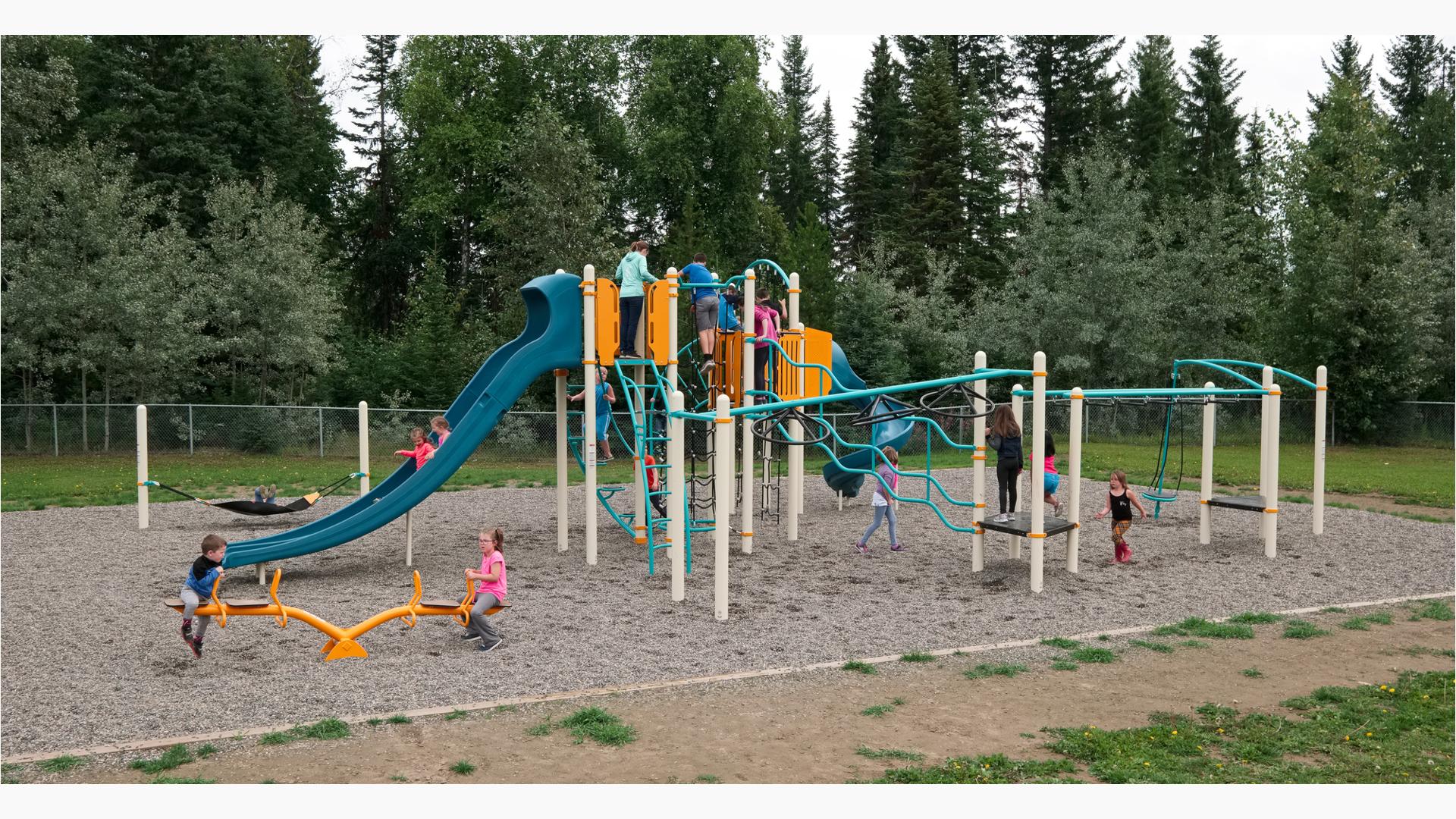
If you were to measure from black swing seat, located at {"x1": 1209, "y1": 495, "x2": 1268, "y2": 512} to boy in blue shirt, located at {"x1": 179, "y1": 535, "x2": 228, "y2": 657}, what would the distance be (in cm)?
1094

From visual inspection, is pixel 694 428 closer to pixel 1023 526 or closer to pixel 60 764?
pixel 1023 526

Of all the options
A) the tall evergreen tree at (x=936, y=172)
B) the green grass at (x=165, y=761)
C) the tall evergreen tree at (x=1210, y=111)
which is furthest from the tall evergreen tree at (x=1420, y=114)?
the green grass at (x=165, y=761)

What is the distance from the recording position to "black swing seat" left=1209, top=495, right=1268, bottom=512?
12.8 metres

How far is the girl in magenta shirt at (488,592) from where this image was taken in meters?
8.39

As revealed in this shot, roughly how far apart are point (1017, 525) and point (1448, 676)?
3.97 m

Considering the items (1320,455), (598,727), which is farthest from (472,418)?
(1320,455)

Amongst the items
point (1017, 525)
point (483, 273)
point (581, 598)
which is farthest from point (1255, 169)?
point (581, 598)

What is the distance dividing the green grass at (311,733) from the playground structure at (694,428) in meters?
3.75

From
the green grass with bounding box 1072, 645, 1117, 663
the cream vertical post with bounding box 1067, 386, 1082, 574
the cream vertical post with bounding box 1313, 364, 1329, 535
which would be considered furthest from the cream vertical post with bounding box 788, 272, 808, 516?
the cream vertical post with bounding box 1313, 364, 1329, 535

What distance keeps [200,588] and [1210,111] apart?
45582mm

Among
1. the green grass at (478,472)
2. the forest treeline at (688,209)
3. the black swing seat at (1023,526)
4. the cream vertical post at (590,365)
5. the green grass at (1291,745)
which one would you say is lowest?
the green grass at (1291,745)

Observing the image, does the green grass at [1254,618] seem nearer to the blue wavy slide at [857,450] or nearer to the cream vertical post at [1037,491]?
the cream vertical post at [1037,491]

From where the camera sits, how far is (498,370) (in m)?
11.8

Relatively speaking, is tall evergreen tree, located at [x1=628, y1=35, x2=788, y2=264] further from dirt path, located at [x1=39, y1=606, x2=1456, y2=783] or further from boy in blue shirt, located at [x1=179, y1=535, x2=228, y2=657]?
dirt path, located at [x1=39, y1=606, x2=1456, y2=783]
